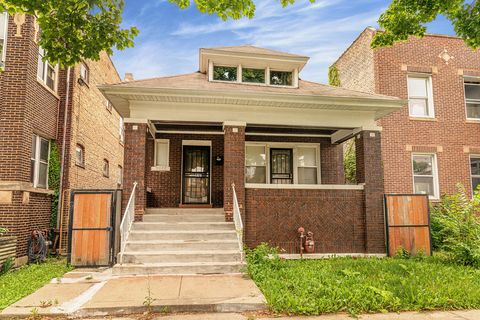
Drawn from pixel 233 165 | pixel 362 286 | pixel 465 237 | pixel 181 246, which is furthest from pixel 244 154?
pixel 465 237

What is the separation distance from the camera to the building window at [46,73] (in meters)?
9.85

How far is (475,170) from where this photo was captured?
1285cm

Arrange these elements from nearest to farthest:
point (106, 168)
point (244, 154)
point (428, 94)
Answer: point (244, 154)
point (428, 94)
point (106, 168)

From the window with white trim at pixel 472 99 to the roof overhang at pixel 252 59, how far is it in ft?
24.7

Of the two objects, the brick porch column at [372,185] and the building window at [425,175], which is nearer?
the brick porch column at [372,185]

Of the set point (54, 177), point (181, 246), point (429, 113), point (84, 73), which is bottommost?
point (181, 246)

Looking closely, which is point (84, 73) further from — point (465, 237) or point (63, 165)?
point (465, 237)

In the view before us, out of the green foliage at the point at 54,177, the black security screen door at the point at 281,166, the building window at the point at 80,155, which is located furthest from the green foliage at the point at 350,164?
the green foliage at the point at 54,177

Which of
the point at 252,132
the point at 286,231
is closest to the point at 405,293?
the point at 286,231

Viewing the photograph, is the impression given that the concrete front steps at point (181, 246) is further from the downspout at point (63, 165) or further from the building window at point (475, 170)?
the building window at point (475, 170)

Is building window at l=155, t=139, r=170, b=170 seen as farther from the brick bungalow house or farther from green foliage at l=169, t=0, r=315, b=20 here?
green foliage at l=169, t=0, r=315, b=20

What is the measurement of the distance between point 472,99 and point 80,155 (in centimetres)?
1543

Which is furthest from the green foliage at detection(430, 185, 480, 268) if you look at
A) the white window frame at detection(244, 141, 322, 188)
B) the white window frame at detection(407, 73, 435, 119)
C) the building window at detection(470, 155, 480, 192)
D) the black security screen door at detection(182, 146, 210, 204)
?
the black security screen door at detection(182, 146, 210, 204)

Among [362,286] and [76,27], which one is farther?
[76,27]
